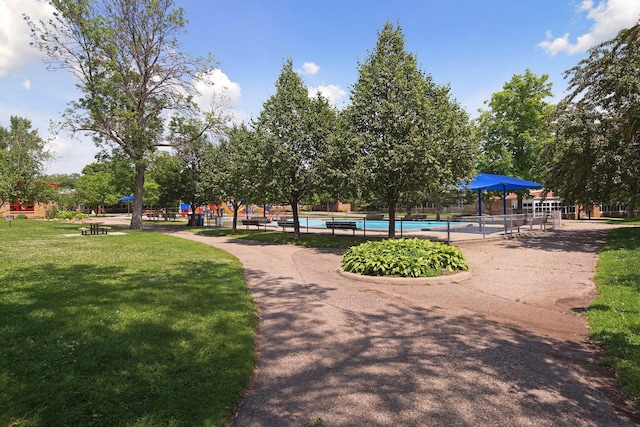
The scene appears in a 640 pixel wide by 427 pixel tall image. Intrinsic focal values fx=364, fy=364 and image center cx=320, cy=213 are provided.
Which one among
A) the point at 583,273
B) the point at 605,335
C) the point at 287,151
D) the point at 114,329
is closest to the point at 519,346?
the point at 605,335

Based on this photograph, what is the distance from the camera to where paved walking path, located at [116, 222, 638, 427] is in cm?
316

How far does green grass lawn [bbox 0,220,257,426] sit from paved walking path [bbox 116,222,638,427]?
1.30ft

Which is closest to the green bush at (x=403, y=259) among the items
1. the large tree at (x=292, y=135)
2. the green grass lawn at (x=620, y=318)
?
the green grass lawn at (x=620, y=318)

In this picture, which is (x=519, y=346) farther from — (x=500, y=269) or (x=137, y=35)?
(x=137, y=35)

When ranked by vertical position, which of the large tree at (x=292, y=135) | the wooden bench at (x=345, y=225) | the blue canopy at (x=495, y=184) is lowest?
the wooden bench at (x=345, y=225)

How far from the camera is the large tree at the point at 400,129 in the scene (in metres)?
12.6

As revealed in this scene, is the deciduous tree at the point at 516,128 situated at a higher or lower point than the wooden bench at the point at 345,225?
higher

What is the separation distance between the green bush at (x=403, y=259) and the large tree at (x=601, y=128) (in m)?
8.06

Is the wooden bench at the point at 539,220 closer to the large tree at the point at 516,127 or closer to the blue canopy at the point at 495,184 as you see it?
the blue canopy at the point at 495,184

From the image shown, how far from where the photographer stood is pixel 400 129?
1282 centimetres

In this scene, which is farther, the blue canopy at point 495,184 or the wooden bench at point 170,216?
the wooden bench at point 170,216

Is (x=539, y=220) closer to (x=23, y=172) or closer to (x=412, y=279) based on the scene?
(x=412, y=279)

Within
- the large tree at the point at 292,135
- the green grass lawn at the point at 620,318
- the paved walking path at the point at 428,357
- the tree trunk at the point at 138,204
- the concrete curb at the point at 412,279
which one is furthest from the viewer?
the tree trunk at the point at 138,204

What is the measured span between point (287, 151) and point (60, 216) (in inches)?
1644
